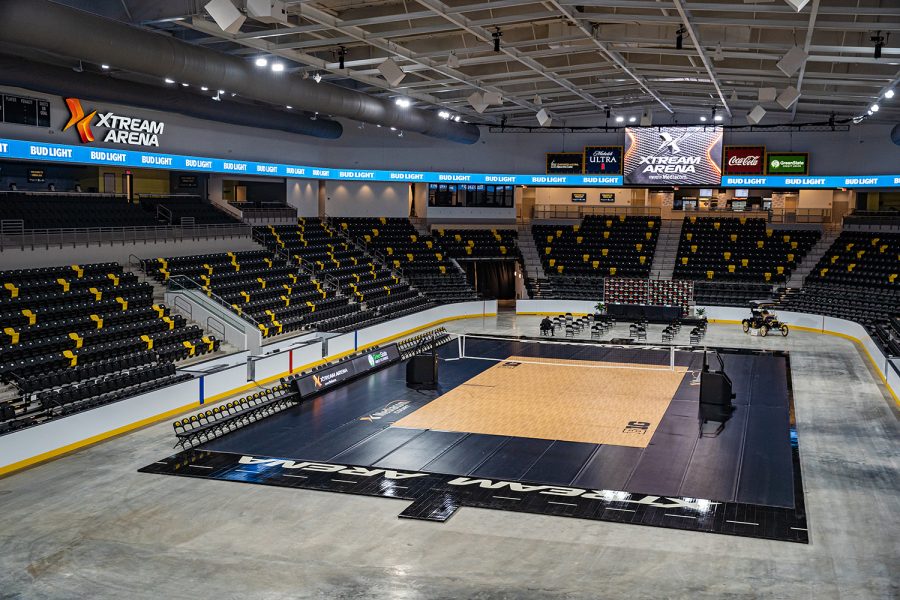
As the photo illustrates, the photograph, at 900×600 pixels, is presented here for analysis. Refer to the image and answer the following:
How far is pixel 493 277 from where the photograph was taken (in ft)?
155

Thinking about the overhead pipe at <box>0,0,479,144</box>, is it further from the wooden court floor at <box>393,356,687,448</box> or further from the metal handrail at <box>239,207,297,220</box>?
the wooden court floor at <box>393,356,687,448</box>

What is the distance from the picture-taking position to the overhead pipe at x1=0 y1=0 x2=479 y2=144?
17.8 metres

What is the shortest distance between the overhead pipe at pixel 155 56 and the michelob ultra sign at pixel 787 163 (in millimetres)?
22433

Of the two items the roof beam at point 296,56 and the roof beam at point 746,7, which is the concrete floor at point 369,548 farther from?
the roof beam at point 296,56

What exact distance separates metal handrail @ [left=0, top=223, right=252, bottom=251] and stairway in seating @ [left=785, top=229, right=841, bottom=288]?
26830mm

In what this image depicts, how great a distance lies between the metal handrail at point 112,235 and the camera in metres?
26.3

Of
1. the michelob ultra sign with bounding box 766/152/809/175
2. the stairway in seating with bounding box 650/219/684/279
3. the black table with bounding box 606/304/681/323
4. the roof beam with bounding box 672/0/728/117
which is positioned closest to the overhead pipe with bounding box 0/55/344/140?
the black table with bounding box 606/304/681/323

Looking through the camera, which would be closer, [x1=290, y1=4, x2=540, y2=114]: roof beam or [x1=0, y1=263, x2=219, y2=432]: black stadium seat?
[x1=0, y1=263, x2=219, y2=432]: black stadium seat

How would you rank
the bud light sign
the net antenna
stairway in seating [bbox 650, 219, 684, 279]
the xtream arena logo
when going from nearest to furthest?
the net antenna < the xtream arena logo < stairway in seating [bbox 650, 219, 684, 279] < the bud light sign

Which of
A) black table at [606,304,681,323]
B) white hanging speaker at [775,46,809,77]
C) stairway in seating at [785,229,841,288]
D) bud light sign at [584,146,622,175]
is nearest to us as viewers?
white hanging speaker at [775,46,809,77]

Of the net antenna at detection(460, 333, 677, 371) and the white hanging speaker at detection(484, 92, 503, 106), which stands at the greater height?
the white hanging speaker at detection(484, 92, 503, 106)

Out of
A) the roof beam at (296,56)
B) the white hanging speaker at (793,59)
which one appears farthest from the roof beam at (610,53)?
the roof beam at (296,56)

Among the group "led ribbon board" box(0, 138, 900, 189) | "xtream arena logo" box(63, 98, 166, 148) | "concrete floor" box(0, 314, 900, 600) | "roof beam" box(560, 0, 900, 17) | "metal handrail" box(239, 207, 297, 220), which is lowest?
"concrete floor" box(0, 314, 900, 600)

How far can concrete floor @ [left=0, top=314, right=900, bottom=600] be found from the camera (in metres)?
11.6
